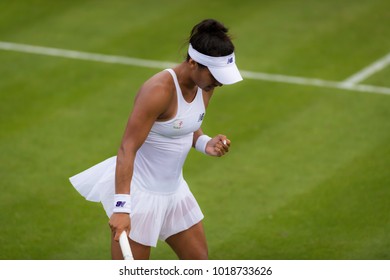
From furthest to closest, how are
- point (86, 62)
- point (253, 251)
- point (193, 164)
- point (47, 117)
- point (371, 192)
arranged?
point (86, 62) → point (47, 117) → point (193, 164) → point (371, 192) → point (253, 251)

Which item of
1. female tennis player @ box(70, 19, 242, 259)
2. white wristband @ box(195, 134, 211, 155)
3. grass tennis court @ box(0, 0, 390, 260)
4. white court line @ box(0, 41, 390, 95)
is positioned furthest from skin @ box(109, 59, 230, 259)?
white court line @ box(0, 41, 390, 95)

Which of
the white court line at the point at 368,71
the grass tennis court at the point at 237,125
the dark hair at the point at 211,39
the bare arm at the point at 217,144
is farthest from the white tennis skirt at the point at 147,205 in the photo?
the white court line at the point at 368,71

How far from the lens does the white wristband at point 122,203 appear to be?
19.4ft

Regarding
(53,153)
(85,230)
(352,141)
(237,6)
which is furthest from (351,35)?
(85,230)

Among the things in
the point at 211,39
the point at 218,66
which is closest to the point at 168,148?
the point at 218,66

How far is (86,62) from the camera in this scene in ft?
40.0

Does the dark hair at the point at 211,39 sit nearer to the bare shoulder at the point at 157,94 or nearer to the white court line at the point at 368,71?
the bare shoulder at the point at 157,94

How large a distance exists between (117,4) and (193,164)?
5.25 m

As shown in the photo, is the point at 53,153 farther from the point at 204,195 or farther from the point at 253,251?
the point at 253,251

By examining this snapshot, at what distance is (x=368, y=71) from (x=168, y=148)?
6.20m

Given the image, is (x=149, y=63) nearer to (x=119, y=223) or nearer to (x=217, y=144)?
(x=217, y=144)

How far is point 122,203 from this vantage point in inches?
234

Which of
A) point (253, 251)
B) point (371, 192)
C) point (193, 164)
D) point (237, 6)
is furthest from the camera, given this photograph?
point (237, 6)

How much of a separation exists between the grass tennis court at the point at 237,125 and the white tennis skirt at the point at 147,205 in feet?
4.63
